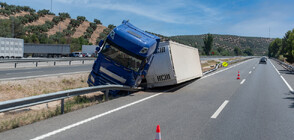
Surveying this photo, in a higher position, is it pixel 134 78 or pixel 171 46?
pixel 171 46

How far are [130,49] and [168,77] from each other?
9.07 feet

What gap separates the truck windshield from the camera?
11.8m

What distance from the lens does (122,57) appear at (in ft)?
38.9

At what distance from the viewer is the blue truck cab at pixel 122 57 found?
11.6 meters

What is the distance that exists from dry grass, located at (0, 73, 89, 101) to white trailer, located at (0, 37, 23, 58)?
2467 centimetres

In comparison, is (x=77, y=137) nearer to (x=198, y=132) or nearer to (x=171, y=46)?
(x=198, y=132)

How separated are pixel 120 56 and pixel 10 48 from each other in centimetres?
3618

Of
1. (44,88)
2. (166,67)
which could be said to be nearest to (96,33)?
(44,88)

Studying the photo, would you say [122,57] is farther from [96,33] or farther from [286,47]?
[96,33]

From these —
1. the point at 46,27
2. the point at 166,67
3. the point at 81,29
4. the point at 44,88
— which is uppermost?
the point at 81,29

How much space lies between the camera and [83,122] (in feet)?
22.2

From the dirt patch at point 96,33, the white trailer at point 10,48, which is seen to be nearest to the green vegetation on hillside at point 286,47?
the white trailer at point 10,48

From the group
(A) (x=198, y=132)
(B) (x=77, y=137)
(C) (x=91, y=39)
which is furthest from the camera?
(C) (x=91, y=39)

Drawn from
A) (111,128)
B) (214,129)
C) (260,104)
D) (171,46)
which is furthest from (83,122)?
(171,46)
